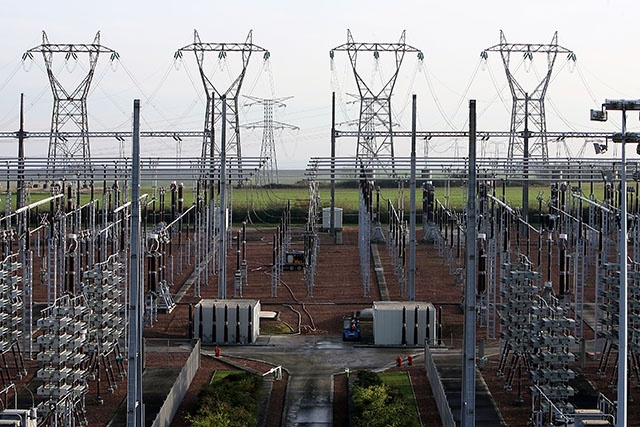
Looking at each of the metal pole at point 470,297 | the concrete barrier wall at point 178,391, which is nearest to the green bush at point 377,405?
the metal pole at point 470,297

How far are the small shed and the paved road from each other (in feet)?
1.58

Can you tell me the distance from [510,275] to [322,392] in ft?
14.6

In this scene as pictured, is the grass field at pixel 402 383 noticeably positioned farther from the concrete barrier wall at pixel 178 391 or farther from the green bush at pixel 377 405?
the concrete barrier wall at pixel 178 391

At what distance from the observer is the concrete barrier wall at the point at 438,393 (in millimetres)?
15438

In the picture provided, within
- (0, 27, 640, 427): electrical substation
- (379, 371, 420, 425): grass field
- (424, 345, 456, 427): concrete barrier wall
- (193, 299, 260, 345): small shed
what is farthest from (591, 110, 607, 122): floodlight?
(193, 299, 260, 345): small shed

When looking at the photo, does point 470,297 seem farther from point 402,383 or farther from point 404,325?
point 404,325

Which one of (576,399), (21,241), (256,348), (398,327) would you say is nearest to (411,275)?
(398,327)

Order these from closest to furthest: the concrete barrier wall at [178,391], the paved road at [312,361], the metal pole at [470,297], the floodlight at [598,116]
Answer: the floodlight at [598,116], the metal pole at [470,297], the concrete barrier wall at [178,391], the paved road at [312,361]

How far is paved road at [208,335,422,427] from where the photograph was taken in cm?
1778

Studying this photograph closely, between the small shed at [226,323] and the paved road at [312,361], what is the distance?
1.58 feet

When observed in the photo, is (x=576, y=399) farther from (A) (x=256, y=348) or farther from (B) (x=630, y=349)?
Result: (A) (x=256, y=348)

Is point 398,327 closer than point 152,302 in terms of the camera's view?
Yes

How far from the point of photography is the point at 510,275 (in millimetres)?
19141

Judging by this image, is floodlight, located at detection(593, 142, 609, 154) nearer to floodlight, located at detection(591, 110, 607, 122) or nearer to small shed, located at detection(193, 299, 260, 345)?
floodlight, located at detection(591, 110, 607, 122)
